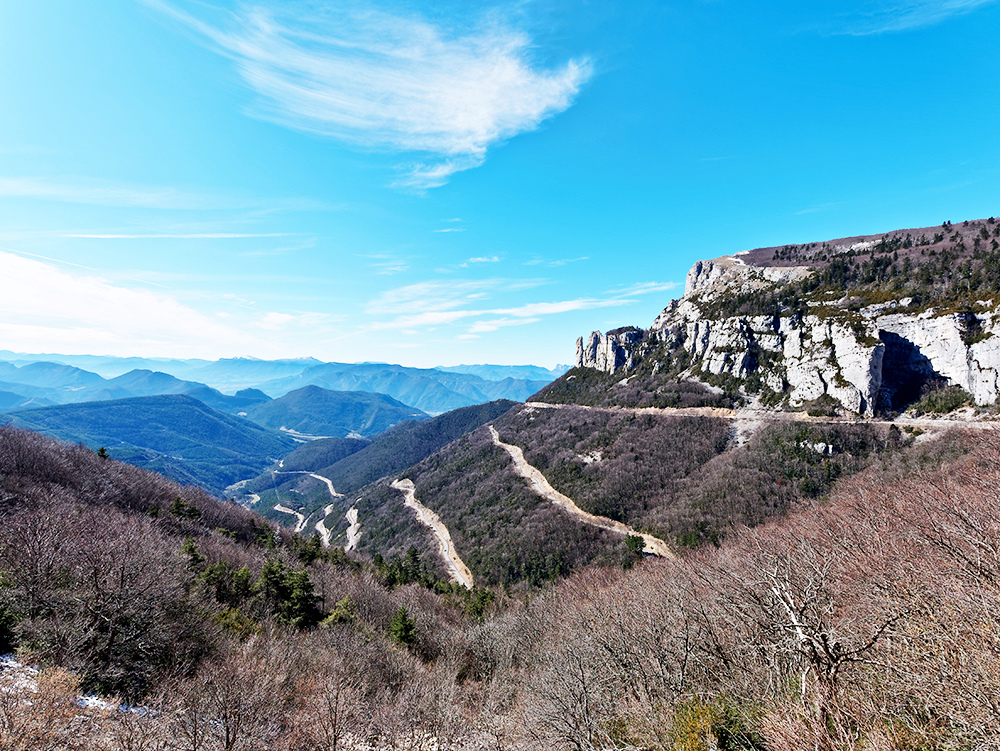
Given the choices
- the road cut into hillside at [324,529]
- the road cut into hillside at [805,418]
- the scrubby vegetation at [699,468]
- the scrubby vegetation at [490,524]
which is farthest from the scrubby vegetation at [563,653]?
the road cut into hillside at [324,529]

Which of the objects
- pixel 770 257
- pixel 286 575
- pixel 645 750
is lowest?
pixel 286 575

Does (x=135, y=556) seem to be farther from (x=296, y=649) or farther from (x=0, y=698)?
(x=0, y=698)

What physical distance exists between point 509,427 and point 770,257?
134 metres

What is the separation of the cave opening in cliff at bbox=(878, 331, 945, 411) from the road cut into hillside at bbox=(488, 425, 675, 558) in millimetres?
56466

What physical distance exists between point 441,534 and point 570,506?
109ft

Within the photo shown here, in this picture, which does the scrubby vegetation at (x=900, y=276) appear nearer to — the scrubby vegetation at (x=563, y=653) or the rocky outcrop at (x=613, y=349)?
the rocky outcrop at (x=613, y=349)

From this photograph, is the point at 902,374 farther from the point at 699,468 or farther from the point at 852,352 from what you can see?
the point at 699,468

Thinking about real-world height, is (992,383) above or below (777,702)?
above

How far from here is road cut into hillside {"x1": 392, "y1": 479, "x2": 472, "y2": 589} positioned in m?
75.7

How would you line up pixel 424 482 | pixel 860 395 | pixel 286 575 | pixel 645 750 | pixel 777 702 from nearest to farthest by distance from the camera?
pixel 777 702 → pixel 645 750 → pixel 286 575 → pixel 860 395 → pixel 424 482

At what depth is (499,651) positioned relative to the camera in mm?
31109

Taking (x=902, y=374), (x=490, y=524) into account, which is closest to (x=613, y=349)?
(x=902, y=374)

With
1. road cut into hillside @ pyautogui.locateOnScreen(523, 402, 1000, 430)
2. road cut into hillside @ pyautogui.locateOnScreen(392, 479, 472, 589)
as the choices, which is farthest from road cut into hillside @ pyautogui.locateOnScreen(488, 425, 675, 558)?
road cut into hillside @ pyautogui.locateOnScreen(523, 402, 1000, 430)

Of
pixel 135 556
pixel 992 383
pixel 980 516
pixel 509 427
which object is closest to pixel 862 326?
pixel 992 383
